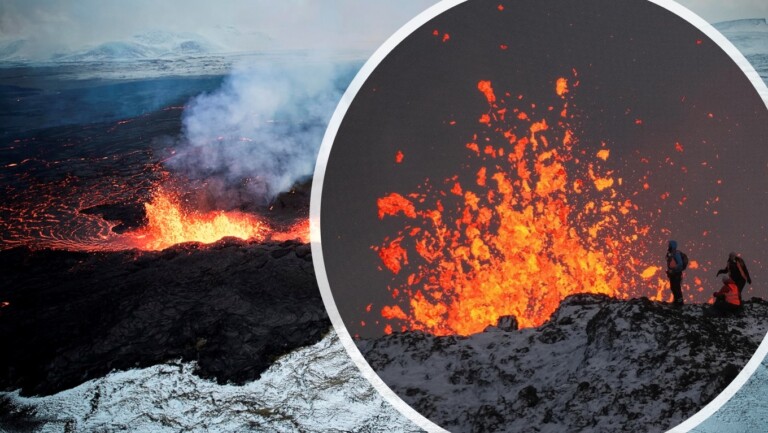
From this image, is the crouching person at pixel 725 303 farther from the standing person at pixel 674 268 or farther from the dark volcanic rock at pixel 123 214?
the dark volcanic rock at pixel 123 214

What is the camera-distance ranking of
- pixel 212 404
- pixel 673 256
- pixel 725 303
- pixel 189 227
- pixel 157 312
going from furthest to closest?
pixel 189 227 → pixel 157 312 → pixel 212 404 → pixel 725 303 → pixel 673 256

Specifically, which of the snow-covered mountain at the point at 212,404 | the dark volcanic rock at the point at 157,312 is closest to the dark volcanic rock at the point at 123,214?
the dark volcanic rock at the point at 157,312

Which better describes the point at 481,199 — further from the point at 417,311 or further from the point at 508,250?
the point at 417,311

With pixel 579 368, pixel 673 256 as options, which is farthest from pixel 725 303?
pixel 673 256

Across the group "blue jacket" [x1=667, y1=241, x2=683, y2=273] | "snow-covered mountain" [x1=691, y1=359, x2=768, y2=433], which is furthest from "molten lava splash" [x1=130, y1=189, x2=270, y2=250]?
"blue jacket" [x1=667, y1=241, x2=683, y2=273]

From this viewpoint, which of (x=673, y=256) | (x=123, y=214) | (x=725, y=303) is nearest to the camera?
(x=673, y=256)

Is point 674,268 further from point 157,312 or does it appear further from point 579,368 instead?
point 157,312
